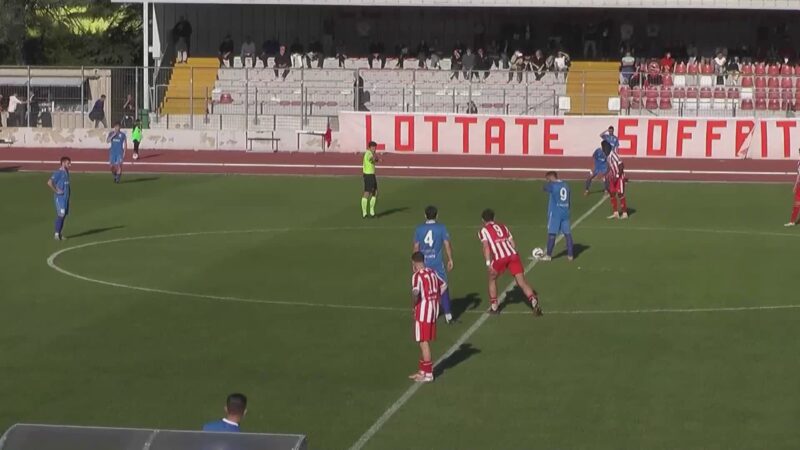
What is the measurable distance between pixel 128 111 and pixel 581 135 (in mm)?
19277

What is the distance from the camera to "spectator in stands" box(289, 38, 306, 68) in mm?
67250

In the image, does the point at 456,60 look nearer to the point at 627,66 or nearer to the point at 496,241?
the point at 627,66

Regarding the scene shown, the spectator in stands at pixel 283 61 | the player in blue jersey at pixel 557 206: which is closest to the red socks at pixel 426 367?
the player in blue jersey at pixel 557 206

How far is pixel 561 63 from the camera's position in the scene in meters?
64.5

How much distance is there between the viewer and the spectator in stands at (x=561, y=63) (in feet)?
209

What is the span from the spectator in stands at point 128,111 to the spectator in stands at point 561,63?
1733 cm

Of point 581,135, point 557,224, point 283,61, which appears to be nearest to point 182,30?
point 283,61

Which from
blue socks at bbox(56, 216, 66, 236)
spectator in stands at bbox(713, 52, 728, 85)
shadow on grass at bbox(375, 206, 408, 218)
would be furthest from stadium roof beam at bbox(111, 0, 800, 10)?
blue socks at bbox(56, 216, 66, 236)

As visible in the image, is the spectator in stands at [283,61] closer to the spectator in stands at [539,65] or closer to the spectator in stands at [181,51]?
the spectator in stands at [181,51]

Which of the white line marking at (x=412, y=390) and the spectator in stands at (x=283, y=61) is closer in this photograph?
the white line marking at (x=412, y=390)

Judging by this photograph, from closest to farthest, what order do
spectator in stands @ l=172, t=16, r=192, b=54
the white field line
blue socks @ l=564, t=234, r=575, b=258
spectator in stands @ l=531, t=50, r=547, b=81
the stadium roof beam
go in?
blue socks @ l=564, t=234, r=575, b=258 → the white field line → spectator in stands @ l=531, t=50, r=547, b=81 → the stadium roof beam → spectator in stands @ l=172, t=16, r=192, b=54

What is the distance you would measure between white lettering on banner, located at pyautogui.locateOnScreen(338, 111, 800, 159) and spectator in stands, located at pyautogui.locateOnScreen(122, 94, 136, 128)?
10687 millimetres

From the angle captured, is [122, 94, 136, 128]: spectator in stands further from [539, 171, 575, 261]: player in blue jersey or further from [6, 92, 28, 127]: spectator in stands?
[539, 171, 575, 261]: player in blue jersey

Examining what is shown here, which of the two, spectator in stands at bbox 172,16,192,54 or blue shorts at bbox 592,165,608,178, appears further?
spectator in stands at bbox 172,16,192,54
